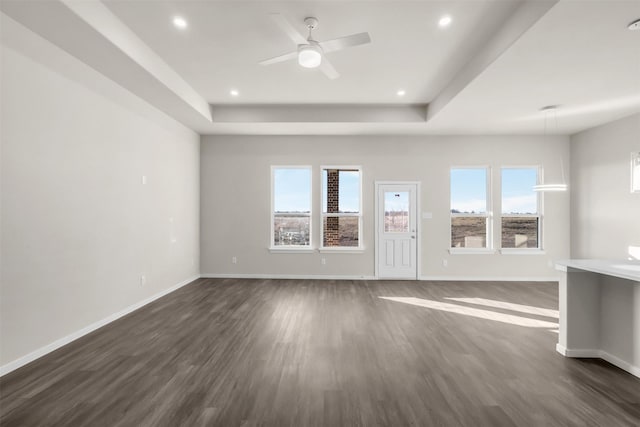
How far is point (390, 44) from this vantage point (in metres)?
3.22

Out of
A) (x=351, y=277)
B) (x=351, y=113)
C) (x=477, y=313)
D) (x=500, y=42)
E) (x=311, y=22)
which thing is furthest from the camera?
(x=351, y=277)

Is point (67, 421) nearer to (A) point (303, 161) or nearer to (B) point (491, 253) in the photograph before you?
(A) point (303, 161)

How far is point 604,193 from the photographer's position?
5273 millimetres

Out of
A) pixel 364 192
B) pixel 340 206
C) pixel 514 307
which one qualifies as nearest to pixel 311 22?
pixel 364 192

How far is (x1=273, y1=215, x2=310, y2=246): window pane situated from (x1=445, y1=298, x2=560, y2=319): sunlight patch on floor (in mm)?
3055

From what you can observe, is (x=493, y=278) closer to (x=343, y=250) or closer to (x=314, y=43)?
(x=343, y=250)

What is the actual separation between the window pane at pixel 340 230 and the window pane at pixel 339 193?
0.19 m

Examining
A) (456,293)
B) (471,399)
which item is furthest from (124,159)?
(456,293)

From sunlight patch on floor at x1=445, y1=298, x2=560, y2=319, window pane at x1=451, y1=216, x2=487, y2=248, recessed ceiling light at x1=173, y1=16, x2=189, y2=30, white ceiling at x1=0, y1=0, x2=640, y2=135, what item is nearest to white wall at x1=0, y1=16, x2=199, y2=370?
white ceiling at x1=0, y1=0, x2=640, y2=135

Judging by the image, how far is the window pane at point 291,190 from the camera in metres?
6.32

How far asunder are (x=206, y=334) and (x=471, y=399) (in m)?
2.64

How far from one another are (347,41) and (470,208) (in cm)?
485

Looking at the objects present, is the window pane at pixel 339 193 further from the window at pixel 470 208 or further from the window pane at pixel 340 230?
the window at pixel 470 208

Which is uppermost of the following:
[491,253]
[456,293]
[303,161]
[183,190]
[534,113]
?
[534,113]
